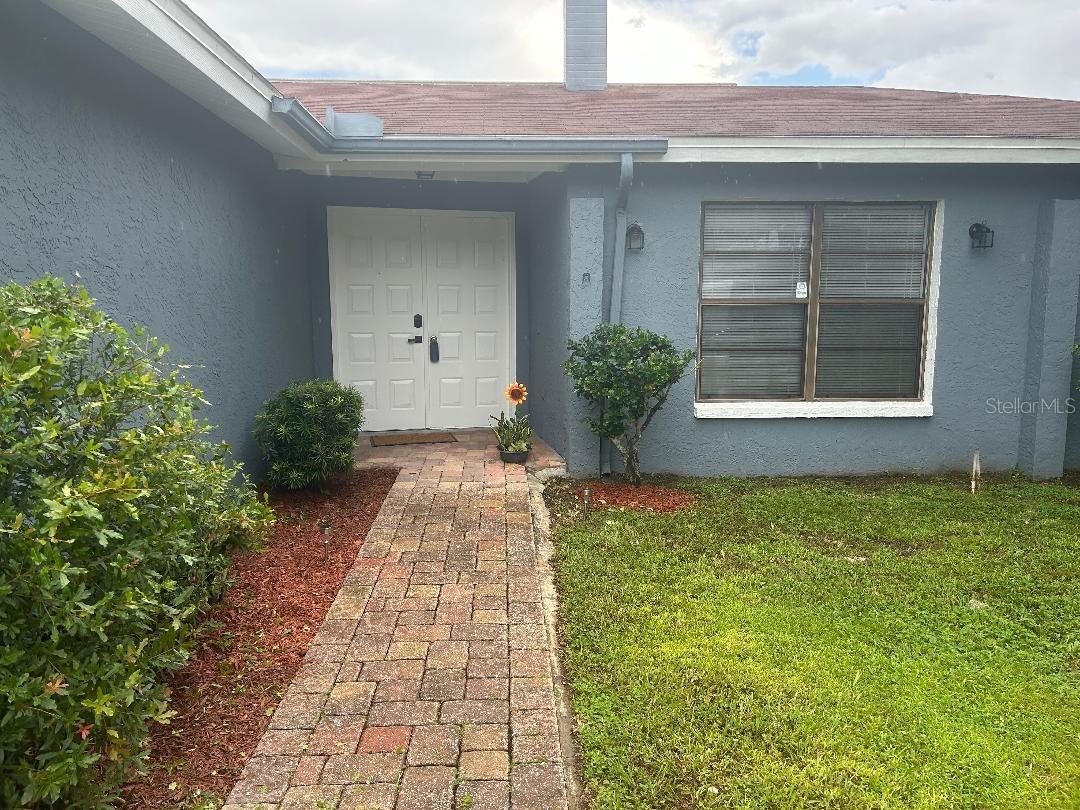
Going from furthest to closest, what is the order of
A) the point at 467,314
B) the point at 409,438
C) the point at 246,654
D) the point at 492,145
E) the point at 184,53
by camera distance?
the point at 467,314, the point at 409,438, the point at 492,145, the point at 184,53, the point at 246,654

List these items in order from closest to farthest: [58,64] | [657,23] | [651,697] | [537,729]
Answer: [537,729] < [651,697] < [58,64] < [657,23]

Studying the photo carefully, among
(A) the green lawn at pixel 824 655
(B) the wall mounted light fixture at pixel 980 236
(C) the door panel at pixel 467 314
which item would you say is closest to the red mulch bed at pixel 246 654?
(A) the green lawn at pixel 824 655

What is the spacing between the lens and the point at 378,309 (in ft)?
25.3

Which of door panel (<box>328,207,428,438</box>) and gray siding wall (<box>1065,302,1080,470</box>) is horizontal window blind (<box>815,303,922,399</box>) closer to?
gray siding wall (<box>1065,302,1080,470</box>)

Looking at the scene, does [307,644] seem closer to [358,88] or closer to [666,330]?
[666,330]

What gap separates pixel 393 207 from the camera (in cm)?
758

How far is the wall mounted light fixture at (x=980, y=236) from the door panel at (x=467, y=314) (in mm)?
4329

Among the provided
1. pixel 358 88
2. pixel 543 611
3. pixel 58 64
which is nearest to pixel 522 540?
pixel 543 611

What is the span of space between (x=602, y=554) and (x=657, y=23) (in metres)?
12.6

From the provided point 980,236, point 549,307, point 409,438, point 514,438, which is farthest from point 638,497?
point 980,236

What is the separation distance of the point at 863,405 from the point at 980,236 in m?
1.69

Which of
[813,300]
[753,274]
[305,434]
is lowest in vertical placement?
[305,434]

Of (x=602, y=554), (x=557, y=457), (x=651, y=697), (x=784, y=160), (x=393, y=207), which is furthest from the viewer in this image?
(x=393, y=207)

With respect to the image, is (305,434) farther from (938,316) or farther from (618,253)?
(938,316)
